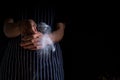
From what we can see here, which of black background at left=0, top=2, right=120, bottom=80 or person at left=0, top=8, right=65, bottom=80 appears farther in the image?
black background at left=0, top=2, right=120, bottom=80

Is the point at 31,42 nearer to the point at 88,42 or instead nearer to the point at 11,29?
the point at 11,29

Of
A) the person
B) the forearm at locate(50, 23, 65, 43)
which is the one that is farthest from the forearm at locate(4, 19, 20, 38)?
the forearm at locate(50, 23, 65, 43)

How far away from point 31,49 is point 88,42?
287mm

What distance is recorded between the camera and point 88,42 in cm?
106

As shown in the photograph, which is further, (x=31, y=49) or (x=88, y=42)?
(x=88, y=42)

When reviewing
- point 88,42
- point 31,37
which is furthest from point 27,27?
point 88,42

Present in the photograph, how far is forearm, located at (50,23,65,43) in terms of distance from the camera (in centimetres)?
96

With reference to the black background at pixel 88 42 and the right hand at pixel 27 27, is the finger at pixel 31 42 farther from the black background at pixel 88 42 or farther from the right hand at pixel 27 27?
the black background at pixel 88 42

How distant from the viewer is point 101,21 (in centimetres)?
107

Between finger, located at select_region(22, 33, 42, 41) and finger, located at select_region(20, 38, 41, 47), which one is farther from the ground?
finger, located at select_region(22, 33, 42, 41)

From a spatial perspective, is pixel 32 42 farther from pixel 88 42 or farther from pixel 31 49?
pixel 88 42

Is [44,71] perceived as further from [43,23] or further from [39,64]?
[43,23]

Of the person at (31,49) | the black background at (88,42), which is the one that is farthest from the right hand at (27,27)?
the black background at (88,42)

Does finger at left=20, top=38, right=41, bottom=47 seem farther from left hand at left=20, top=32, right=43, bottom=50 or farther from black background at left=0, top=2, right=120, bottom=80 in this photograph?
black background at left=0, top=2, right=120, bottom=80
